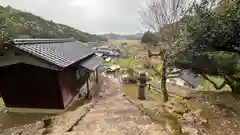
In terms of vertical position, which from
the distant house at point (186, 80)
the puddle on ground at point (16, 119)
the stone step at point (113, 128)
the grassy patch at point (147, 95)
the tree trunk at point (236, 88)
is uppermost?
the tree trunk at point (236, 88)

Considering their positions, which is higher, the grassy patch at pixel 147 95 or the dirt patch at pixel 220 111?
the dirt patch at pixel 220 111

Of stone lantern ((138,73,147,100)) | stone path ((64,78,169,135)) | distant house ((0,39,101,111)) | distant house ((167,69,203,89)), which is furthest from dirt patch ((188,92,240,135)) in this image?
distant house ((167,69,203,89))

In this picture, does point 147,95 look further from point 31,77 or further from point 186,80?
point 186,80

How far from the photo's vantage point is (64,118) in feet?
23.8

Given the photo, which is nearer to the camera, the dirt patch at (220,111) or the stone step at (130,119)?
the dirt patch at (220,111)

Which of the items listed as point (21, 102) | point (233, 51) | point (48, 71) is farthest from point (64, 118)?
point (233, 51)

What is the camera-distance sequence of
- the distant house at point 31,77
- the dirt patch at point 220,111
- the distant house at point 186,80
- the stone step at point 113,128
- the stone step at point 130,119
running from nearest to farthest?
the stone step at point 113,128 < the dirt patch at point 220,111 < the stone step at point 130,119 < the distant house at point 31,77 < the distant house at point 186,80

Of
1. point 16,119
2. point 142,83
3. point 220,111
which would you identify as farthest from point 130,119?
point 16,119

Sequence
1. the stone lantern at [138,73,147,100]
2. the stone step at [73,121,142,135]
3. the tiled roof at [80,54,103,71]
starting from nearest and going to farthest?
the stone step at [73,121,142,135] < the stone lantern at [138,73,147,100] < the tiled roof at [80,54,103,71]

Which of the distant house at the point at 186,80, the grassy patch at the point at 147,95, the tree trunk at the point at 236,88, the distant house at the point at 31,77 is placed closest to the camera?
the tree trunk at the point at 236,88

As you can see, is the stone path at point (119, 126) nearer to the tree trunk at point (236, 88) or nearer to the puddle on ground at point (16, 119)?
the puddle on ground at point (16, 119)

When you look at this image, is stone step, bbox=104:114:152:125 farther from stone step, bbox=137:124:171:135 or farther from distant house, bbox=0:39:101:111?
distant house, bbox=0:39:101:111

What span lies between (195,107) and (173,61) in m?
2.73

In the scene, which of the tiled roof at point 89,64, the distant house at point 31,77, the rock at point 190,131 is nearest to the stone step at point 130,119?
the rock at point 190,131
